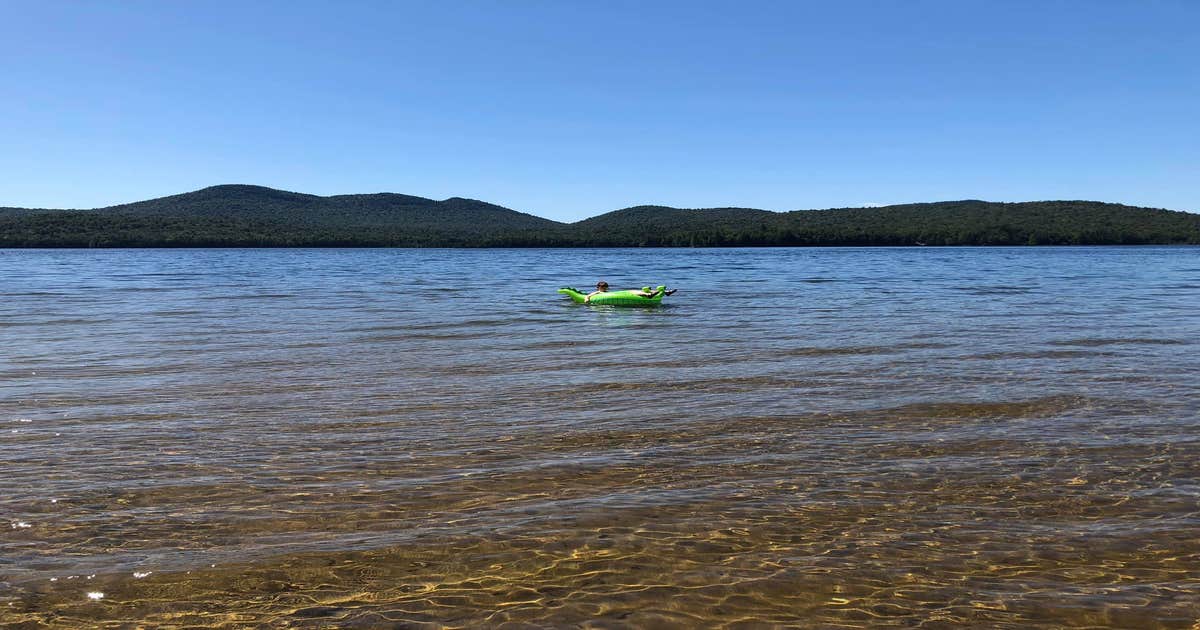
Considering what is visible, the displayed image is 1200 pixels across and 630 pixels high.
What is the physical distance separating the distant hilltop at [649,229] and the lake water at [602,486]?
13753cm

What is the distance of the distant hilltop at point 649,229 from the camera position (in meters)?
137

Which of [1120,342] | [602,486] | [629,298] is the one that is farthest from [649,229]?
[602,486]

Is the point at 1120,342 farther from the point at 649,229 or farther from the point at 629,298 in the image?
the point at 649,229

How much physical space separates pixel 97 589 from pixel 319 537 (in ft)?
4.05

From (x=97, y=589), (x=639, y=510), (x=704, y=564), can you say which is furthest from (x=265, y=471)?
(x=704, y=564)

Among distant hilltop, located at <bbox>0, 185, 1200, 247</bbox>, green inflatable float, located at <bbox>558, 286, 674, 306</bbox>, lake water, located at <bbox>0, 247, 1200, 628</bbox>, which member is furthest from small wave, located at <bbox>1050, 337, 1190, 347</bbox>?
distant hilltop, located at <bbox>0, 185, 1200, 247</bbox>

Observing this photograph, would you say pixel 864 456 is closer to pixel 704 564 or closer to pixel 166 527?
pixel 704 564

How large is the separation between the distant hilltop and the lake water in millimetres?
137527

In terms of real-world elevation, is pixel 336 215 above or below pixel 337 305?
above

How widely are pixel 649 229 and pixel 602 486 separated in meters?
162

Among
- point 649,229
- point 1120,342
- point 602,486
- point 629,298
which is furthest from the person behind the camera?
point 649,229

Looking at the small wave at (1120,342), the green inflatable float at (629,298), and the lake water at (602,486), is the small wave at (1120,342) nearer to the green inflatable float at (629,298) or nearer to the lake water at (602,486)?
the lake water at (602,486)

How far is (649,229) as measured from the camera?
166875mm

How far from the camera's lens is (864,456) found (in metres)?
7.24
